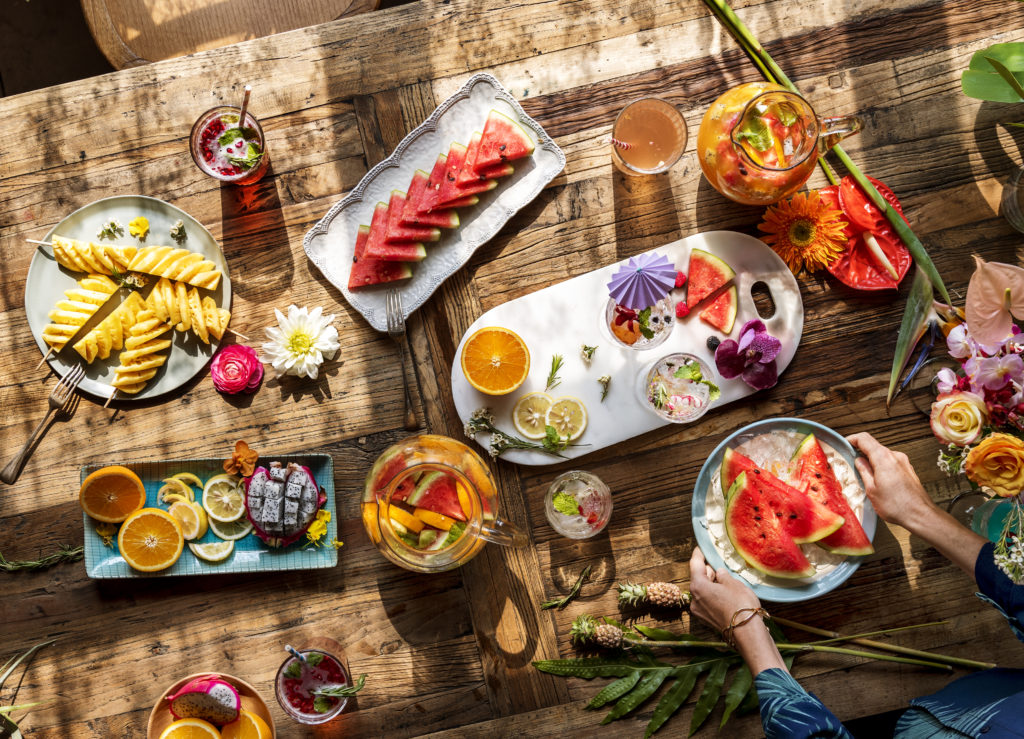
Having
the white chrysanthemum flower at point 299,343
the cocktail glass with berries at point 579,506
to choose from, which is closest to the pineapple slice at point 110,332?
the white chrysanthemum flower at point 299,343

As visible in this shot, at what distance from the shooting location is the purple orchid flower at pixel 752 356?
223cm

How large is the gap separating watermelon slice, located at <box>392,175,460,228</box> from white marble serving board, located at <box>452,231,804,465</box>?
34 centimetres

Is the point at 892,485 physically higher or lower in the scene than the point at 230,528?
lower

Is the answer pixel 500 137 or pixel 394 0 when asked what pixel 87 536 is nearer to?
pixel 500 137

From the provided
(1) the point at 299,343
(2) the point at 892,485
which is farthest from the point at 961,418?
(1) the point at 299,343

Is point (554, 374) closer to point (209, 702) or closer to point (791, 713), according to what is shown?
point (791, 713)

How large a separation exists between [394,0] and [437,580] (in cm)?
268

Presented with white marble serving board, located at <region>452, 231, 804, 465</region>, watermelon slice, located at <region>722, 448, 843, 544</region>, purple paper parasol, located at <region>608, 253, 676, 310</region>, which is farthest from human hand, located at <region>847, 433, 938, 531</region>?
purple paper parasol, located at <region>608, 253, 676, 310</region>

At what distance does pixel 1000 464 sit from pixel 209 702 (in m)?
2.34

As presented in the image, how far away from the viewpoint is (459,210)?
2.33m

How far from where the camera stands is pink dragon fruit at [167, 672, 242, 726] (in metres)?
2.15

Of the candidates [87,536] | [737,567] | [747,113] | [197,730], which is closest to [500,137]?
[747,113]

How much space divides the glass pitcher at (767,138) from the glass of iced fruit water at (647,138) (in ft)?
0.57

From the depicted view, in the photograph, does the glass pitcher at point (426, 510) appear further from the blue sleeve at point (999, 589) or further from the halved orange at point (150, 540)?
the blue sleeve at point (999, 589)
